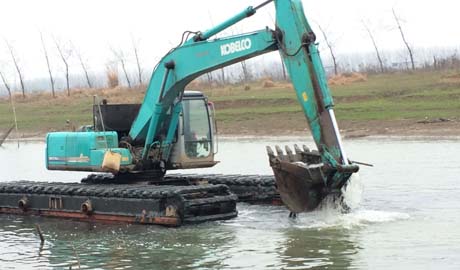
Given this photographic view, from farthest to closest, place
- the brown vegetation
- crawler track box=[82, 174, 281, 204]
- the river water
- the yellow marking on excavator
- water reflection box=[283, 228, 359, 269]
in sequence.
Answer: the brown vegetation → crawler track box=[82, 174, 281, 204] → the yellow marking on excavator → the river water → water reflection box=[283, 228, 359, 269]

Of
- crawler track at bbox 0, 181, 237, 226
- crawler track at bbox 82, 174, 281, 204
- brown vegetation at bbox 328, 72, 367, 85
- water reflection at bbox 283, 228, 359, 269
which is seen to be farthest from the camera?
brown vegetation at bbox 328, 72, 367, 85

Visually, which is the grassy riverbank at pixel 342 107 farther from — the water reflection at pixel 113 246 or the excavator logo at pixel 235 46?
the water reflection at pixel 113 246

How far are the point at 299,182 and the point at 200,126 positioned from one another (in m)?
4.21

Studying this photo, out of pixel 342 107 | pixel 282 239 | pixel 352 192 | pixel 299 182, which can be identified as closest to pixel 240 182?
pixel 352 192

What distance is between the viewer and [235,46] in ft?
57.7

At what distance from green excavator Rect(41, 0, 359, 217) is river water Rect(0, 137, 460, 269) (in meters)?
0.89

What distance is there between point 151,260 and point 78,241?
2.61 m

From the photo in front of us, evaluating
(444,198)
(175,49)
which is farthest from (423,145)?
(175,49)

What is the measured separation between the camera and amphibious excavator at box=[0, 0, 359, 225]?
16344mm

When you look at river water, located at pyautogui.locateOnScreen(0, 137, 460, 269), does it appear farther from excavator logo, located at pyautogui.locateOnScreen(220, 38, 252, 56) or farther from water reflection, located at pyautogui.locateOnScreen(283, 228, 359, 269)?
excavator logo, located at pyautogui.locateOnScreen(220, 38, 252, 56)

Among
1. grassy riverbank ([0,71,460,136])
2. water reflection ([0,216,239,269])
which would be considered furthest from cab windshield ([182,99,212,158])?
grassy riverbank ([0,71,460,136])

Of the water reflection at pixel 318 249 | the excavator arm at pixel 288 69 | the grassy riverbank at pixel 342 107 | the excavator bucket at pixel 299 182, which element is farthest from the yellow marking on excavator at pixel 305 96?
the grassy riverbank at pixel 342 107

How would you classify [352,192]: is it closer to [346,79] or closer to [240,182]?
[240,182]

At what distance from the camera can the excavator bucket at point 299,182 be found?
16.1 metres
